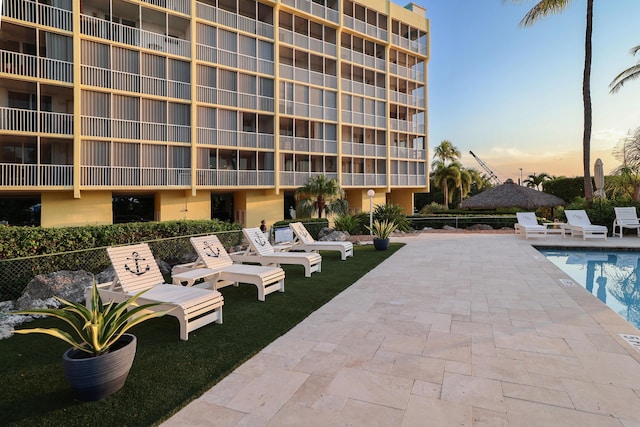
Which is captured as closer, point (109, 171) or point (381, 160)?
point (109, 171)

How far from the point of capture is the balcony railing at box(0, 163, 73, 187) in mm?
14380

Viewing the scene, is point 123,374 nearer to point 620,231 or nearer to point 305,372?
point 305,372

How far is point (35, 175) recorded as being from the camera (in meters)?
14.9

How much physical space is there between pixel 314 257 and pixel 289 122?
16.6m

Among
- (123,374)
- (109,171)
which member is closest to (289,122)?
(109,171)

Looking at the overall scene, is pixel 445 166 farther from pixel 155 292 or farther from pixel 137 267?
pixel 155 292

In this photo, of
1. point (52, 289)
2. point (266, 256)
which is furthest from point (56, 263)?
point (266, 256)

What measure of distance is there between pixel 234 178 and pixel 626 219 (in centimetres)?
1873

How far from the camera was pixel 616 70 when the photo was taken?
21.2 metres

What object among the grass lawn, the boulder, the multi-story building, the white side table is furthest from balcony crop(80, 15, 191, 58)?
the white side table

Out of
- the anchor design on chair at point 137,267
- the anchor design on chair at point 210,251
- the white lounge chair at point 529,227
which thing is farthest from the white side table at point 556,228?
the anchor design on chair at point 137,267

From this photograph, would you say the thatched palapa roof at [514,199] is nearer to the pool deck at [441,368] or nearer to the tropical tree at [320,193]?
the tropical tree at [320,193]

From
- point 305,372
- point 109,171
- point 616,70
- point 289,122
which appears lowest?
point 305,372

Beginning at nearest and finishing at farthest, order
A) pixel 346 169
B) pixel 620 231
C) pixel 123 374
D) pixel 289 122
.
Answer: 1. pixel 123 374
2. pixel 620 231
3. pixel 289 122
4. pixel 346 169
